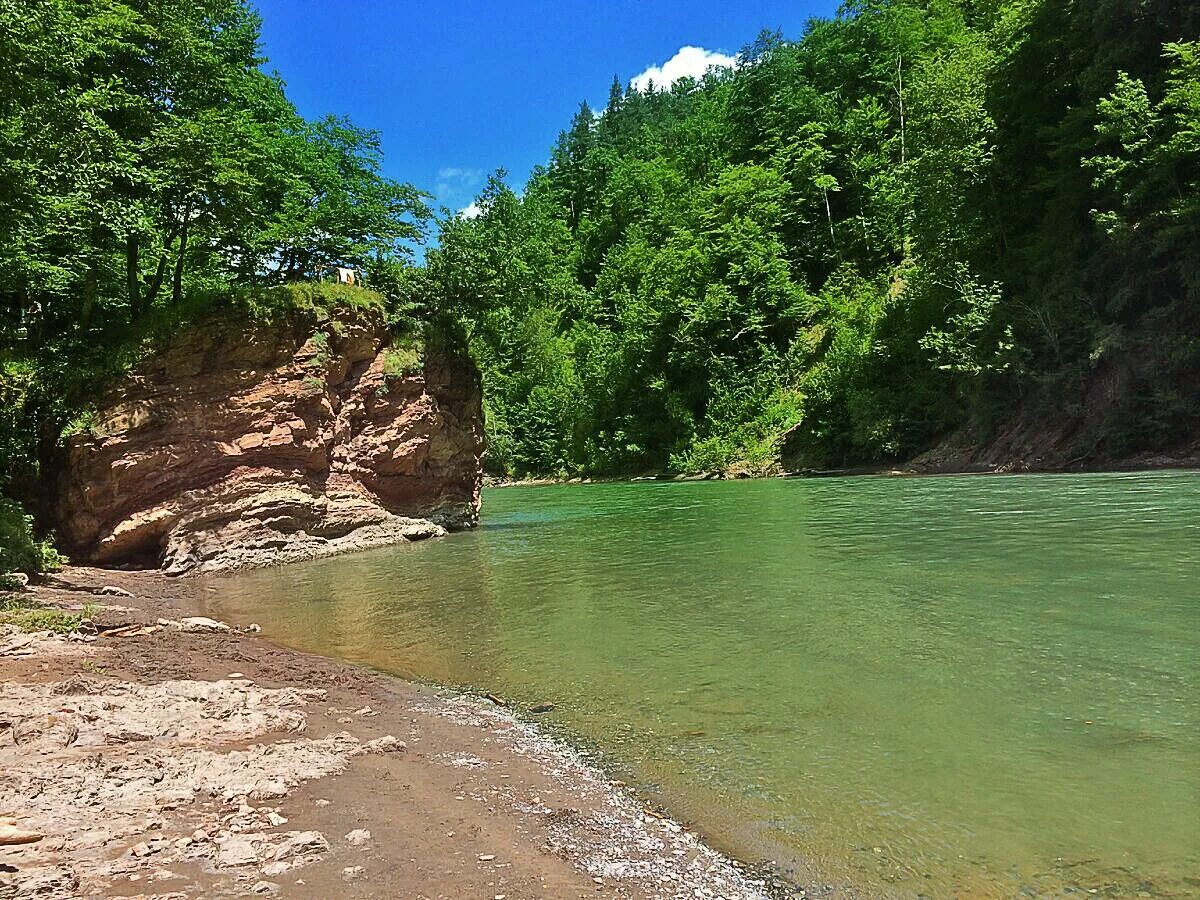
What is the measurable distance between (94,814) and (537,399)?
177 feet

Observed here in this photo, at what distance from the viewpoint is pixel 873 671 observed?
19.8 feet

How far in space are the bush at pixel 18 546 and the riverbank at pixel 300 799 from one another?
5.55m

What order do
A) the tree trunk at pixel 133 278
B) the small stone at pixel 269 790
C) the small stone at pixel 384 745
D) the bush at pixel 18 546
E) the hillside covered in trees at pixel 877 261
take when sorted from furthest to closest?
the hillside covered in trees at pixel 877 261 < the tree trunk at pixel 133 278 < the bush at pixel 18 546 < the small stone at pixel 384 745 < the small stone at pixel 269 790

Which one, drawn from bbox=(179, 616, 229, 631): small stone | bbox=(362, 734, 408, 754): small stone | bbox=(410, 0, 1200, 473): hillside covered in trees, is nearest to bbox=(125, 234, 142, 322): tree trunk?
bbox=(410, 0, 1200, 473): hillside covered in trees

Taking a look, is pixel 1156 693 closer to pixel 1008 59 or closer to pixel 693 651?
pixel 693 651

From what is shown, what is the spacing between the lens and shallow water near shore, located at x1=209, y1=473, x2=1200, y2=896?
3523 millimetres

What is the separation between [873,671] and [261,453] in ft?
49.0

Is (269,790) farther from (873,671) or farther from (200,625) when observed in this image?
(200,625)

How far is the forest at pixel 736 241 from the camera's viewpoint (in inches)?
584

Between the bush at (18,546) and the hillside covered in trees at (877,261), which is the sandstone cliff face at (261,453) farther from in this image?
the hillside covered in trees at (877,261)

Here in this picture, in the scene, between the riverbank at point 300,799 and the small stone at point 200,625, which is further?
the small stone at point 200,625

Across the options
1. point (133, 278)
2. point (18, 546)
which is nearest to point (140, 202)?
point (133, 278)

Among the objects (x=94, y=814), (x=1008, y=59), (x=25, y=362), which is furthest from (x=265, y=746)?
(x=1008, y=59)

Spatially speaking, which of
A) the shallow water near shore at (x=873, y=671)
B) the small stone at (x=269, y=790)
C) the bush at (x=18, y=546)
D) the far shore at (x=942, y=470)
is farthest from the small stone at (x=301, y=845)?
the far shore at (x=942, y=470)
